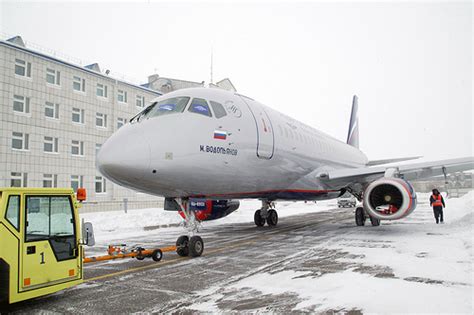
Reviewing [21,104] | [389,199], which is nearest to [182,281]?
[389,199]

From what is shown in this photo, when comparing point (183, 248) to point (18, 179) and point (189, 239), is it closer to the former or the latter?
point (189, 239)

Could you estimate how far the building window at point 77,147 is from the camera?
1047 inches

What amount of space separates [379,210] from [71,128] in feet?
74.0

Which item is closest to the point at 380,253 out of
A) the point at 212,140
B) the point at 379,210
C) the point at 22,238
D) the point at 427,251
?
the point at 427,251

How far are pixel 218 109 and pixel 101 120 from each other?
23.0 metres

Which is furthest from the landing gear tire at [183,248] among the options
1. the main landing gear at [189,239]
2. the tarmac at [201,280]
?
the tarmac at [201,280]

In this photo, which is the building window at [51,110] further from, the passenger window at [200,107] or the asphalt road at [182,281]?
the passenger window at [200,107]

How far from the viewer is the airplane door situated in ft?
31.8

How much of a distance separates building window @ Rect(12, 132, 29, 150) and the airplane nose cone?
19.5 m

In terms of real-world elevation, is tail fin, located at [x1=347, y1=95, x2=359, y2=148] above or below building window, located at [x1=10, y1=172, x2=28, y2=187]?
above

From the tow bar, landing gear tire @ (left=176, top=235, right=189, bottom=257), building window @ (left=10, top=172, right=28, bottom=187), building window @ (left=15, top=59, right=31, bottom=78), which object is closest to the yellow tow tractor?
the tow bar

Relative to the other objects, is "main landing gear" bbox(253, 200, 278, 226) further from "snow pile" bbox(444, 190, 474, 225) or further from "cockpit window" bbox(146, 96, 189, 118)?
"cockpit window" bbox(146, 96, 189, 118)

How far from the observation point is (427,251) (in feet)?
27.1

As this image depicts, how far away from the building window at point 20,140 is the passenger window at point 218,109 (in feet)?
64.2
